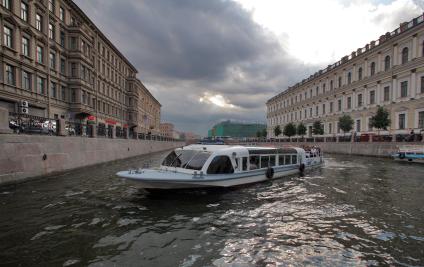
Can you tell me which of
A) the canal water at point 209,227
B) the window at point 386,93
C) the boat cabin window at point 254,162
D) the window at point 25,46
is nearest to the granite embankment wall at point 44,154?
Result: the canal water at point 209,227

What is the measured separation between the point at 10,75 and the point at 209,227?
31015mm

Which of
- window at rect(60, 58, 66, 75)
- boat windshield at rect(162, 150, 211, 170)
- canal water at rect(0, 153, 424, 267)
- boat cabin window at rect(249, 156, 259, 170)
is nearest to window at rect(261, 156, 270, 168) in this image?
boat cabin window at rect(249, 156, 259, 170)

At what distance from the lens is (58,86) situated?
1433 inches

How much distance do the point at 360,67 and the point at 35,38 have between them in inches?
2230

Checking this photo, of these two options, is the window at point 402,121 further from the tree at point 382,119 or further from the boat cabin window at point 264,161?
the boat cabin window at point 264,161

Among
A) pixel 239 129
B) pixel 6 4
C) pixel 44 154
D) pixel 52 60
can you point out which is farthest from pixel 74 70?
pixel 239 129

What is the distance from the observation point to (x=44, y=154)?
15602 mm

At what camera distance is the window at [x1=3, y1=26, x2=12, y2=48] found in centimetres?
2632

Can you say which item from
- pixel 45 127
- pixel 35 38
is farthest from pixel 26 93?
pixel 45 127

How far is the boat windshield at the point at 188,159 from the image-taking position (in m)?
11.8

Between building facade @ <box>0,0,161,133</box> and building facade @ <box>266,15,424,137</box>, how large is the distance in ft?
154

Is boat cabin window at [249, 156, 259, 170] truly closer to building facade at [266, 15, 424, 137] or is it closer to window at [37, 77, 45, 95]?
window at [37, 77, 45, 95]

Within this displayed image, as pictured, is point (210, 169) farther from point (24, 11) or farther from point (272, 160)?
point (24, 11)

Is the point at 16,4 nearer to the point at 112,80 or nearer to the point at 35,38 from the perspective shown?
the point at 35,38
